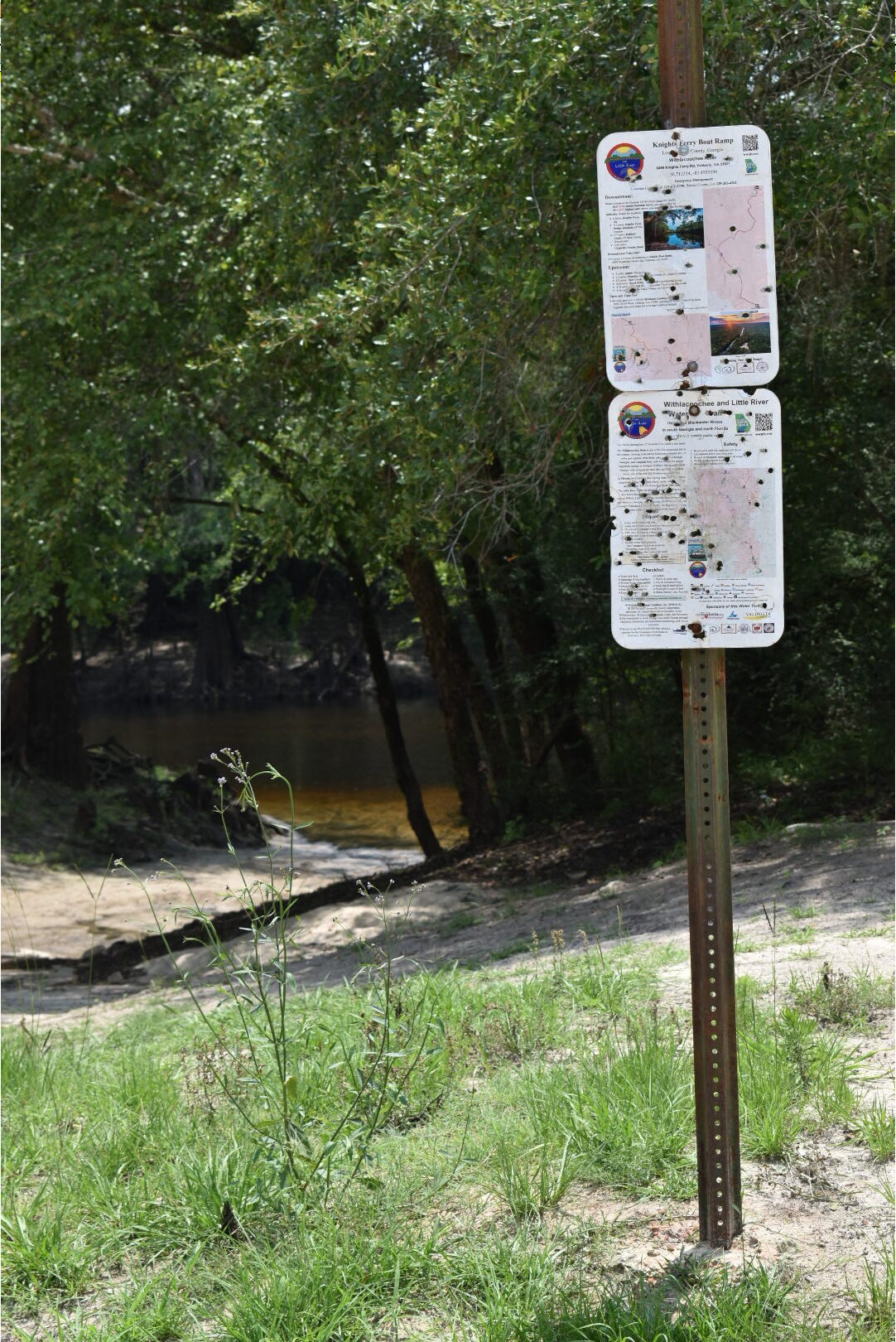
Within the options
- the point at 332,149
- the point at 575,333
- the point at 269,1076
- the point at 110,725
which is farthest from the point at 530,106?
the point at 110,725

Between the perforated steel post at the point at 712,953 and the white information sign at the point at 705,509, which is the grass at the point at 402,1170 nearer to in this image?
the perforated steel post at the point at 712,953

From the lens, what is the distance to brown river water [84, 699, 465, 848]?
23016 mm

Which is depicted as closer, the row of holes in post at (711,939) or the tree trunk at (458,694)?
the row of holes in post at (711,939)

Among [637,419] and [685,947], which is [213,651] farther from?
[637,419]

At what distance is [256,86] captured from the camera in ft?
33.4

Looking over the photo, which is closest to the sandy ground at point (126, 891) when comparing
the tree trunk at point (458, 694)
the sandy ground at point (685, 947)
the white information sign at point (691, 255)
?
the sandy ground at point (685, 947)

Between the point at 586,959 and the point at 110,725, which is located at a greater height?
the point at 586,959

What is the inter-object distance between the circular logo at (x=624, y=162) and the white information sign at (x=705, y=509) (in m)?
0.49

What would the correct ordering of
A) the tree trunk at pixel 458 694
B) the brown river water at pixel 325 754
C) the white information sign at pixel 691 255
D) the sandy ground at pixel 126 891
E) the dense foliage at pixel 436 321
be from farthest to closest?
1. the brown river water at pixel 325 754
2. the tree trunk at pixel 458 694
3. the sandy ground at pixel 126 891
4. the dense foliage at pixel 436 321
5. the white information sign at pixel 691 255

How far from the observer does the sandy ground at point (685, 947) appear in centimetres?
306

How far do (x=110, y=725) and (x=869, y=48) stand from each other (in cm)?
3849

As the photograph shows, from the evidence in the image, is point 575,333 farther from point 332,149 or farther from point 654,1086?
point 654,1086

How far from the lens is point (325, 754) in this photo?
32.9 metres

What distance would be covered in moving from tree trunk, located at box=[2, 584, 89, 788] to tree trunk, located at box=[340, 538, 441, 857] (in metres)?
6.04
